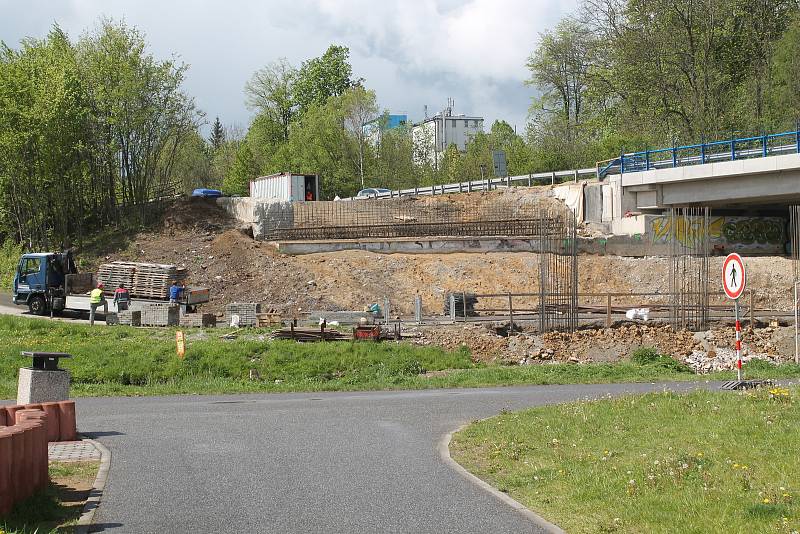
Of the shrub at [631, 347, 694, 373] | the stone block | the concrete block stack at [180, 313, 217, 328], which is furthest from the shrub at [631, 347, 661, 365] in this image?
the stone block

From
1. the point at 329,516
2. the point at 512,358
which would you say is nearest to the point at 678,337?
the point at 512,358

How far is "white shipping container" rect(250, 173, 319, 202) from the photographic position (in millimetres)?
60438

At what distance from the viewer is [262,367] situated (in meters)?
29.3

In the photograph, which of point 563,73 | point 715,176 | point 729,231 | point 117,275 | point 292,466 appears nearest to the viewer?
point 292,466

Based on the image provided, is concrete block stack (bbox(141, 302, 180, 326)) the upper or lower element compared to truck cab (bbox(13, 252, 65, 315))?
lower

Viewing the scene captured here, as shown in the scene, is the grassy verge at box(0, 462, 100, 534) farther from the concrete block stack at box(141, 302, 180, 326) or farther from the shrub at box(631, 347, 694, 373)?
the concrete block stack at box(141, 302, 180, 326)

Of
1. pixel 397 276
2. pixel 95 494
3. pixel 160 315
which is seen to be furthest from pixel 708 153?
pixel 95 494

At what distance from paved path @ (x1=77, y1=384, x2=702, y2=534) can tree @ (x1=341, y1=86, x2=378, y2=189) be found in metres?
66.7

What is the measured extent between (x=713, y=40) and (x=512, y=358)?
40214mm

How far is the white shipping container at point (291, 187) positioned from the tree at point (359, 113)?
23038 mm

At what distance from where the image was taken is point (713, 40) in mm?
63375

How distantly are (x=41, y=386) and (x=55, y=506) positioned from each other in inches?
244

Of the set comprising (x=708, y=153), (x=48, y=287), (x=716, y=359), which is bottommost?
(x=716, y=359)

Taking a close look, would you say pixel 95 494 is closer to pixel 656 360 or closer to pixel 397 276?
pixel 656 360
